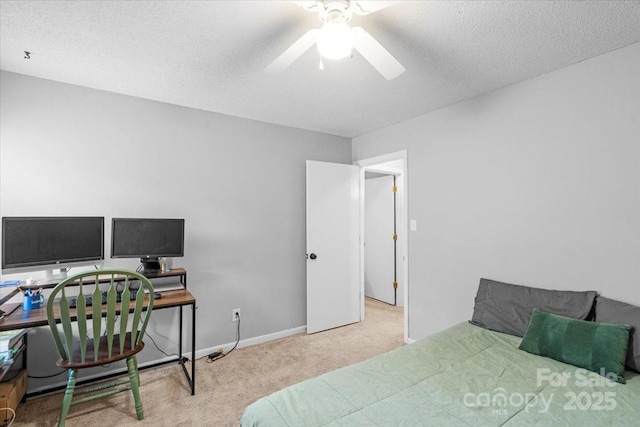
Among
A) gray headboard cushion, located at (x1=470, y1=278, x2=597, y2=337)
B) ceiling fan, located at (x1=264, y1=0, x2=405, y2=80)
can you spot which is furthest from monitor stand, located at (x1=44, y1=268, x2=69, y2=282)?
gray headboard cushion, located at (x1=470, y1=278, x2=597, y2=337)

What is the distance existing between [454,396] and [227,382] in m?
1.87

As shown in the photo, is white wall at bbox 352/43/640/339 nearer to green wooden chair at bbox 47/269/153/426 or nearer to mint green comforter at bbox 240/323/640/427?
mint green comforter at bbox 240/323/640/427

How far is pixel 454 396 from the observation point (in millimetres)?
1467

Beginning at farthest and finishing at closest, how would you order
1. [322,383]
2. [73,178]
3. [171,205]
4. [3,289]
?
[171,205], [73,178], [3,289], [322,383]

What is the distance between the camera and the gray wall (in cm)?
235

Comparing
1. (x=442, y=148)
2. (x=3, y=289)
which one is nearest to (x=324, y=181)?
(x=442, y=148)

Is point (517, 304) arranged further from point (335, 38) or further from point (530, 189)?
point (335, 38)

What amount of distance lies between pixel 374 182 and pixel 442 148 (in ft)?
7.17

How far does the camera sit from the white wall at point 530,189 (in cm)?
195

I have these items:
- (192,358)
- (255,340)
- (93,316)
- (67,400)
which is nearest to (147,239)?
(93,316)

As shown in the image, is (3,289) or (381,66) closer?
(381,66)

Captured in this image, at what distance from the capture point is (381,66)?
5.24ft

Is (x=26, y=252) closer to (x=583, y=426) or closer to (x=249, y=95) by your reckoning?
(x=249, y=95)

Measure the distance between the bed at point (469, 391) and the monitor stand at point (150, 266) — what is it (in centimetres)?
159
